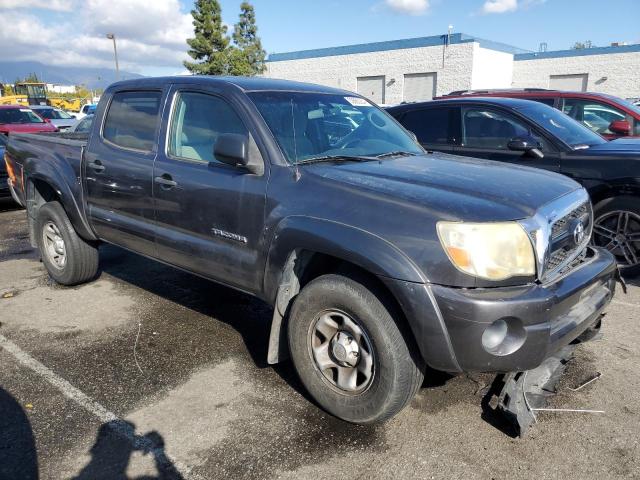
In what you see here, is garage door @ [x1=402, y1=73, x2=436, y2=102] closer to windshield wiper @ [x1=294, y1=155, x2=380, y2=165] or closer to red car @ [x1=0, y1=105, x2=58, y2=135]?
red car @ [x1=0, y1=105, x2=58, y2=135]

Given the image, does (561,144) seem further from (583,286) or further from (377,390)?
(377,390)

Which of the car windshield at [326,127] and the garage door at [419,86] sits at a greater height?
the garage door at [419,86]

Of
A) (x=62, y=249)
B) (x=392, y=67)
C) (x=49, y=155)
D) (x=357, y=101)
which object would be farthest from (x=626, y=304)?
(x=392, y=67)

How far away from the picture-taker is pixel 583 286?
8.95 ft

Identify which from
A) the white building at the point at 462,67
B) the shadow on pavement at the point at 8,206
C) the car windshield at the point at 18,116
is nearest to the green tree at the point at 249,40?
the white building at the point at 462,67

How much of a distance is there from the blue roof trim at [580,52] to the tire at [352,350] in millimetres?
32508

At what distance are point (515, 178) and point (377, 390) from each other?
1.48 meters

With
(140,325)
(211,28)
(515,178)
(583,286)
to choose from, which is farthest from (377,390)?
(211,28)

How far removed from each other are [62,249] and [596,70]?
32.3 metres

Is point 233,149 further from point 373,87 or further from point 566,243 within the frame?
point 373,87

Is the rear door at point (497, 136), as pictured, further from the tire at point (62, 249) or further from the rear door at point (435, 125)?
the tire at point (62, 249)

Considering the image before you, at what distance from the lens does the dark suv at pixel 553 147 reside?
16.3 feet

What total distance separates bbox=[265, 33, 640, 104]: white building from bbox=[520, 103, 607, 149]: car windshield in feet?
81.6

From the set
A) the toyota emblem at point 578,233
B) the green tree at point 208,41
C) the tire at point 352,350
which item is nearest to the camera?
the tire at point 352,350
